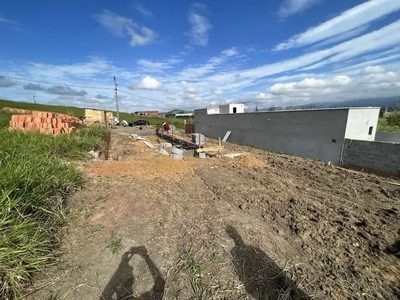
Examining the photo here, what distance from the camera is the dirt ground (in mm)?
2193

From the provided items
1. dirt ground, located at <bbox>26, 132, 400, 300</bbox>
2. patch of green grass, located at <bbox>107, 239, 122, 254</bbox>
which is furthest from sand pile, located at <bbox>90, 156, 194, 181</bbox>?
patch of green grass, located at <bbox>107, 239, 122, 254</bbox>

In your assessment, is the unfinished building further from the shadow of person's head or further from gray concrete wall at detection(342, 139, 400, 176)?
the shadow of person's head

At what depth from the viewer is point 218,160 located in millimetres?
8695

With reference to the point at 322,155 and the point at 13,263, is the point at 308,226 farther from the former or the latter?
the point at 322,155

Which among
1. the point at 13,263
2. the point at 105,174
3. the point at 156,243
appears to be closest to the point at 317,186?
the point at 156,243

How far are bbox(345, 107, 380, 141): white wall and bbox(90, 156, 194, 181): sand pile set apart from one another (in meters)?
7.82

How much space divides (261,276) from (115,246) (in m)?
1.95

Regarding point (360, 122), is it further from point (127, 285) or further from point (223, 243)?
point (127, 285)

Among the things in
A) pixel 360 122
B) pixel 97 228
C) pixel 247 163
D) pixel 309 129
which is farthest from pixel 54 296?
pixel 360 122

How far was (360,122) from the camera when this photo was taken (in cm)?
952

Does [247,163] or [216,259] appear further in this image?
[247,163]

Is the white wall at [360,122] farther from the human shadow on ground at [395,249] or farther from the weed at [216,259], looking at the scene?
the weed at [216,259]

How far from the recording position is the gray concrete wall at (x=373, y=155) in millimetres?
7616

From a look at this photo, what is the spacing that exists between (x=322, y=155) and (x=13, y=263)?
1179 cm
